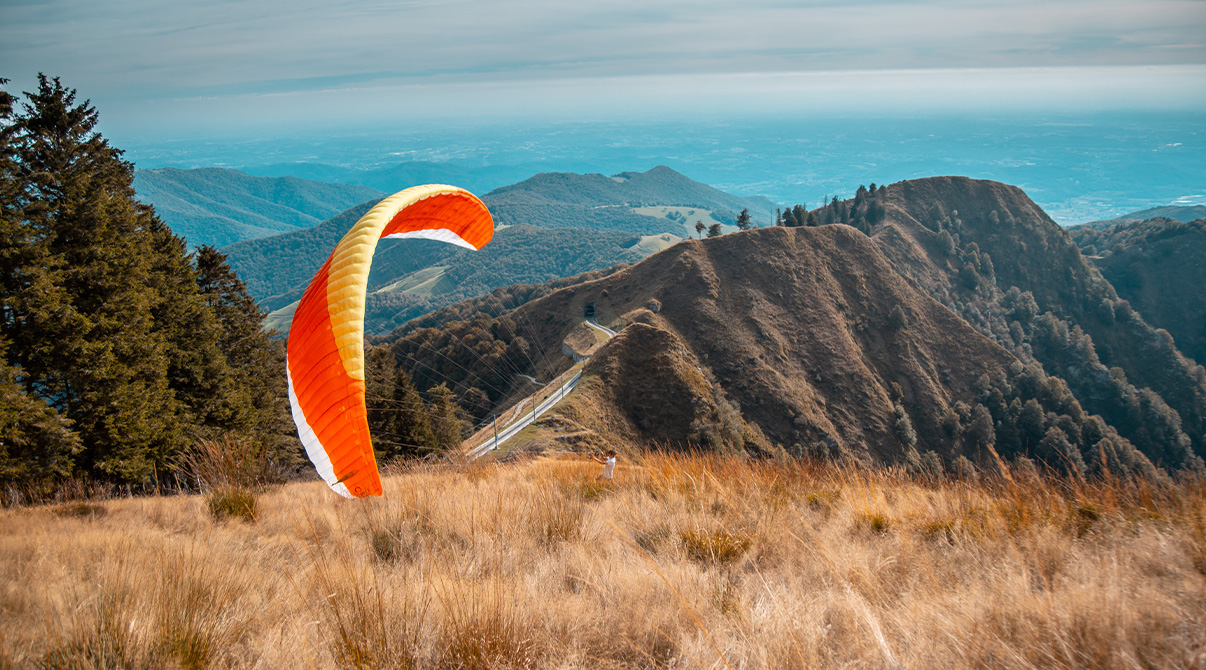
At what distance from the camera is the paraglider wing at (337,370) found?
491 cm

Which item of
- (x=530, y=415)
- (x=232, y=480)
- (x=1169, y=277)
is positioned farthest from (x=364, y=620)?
(x=1169, y=277)

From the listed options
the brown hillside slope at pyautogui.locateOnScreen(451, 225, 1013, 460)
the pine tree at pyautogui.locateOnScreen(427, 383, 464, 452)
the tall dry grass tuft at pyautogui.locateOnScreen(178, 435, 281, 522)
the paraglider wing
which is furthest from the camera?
the brown hillside slope at pyautogui.locateOnScreen(451, 225, 1013, 460)

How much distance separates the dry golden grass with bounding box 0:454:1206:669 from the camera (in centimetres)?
257

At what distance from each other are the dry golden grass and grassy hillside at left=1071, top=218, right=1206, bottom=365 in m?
156

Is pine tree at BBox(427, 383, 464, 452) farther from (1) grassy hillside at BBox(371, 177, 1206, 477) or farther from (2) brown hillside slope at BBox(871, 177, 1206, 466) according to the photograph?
(2) brown hillside slope at BBox(871, 177, 1206, 466)

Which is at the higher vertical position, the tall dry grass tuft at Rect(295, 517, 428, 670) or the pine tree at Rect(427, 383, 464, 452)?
the tall dry grass tuft at Rect(295, 517, 428, 670)

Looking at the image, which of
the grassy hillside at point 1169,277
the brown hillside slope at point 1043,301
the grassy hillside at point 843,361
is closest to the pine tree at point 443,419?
the grassy hillside at point 843,361

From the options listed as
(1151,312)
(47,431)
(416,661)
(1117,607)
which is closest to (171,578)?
(416,661)

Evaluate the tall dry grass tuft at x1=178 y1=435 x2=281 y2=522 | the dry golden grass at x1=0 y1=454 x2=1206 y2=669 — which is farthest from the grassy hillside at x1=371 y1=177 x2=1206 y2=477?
the dry golden grass at x1=0 y1=454 x2=1206 y2=669

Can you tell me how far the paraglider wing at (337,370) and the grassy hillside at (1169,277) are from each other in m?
159

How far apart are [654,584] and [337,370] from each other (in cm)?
352

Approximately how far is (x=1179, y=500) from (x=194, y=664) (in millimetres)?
6894

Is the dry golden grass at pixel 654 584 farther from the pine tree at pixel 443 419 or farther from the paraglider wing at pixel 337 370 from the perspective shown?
the pine tree at pixel 443 419

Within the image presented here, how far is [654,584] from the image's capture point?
354cm
